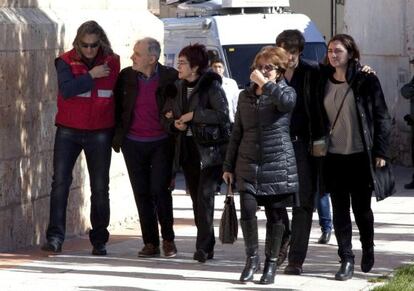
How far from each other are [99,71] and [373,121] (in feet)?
7.97

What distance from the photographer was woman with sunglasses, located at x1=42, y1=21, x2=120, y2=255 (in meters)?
10.6

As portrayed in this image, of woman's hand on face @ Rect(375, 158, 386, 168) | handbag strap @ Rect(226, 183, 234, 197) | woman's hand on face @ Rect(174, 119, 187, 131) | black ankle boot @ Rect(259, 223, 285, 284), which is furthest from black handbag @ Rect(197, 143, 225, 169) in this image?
woman's hand on face @ Rect(375, 158, 386, 168)

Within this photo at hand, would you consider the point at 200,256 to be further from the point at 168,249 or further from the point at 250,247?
the point at 250,247

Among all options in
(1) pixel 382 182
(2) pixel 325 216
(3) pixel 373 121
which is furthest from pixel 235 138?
(2) pixel 325 216

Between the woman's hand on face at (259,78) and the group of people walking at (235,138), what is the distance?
0.04ft

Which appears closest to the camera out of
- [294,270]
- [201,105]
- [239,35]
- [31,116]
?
[294,270]

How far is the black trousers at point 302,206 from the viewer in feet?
31.8

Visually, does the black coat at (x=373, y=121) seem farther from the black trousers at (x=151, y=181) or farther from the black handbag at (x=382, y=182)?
the black trousers at (x=151, y=181)

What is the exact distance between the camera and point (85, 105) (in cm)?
1065

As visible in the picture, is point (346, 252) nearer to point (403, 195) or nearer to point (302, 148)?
point (302, 148)

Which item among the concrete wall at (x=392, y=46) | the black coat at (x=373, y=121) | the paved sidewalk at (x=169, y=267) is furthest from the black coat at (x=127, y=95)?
the concrete wall at (x=392, y=46)

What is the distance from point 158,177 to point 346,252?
1.79m

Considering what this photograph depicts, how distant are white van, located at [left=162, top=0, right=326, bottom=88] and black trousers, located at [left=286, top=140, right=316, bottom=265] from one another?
9.01 m

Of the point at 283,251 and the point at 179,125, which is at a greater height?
the point at 179,125
